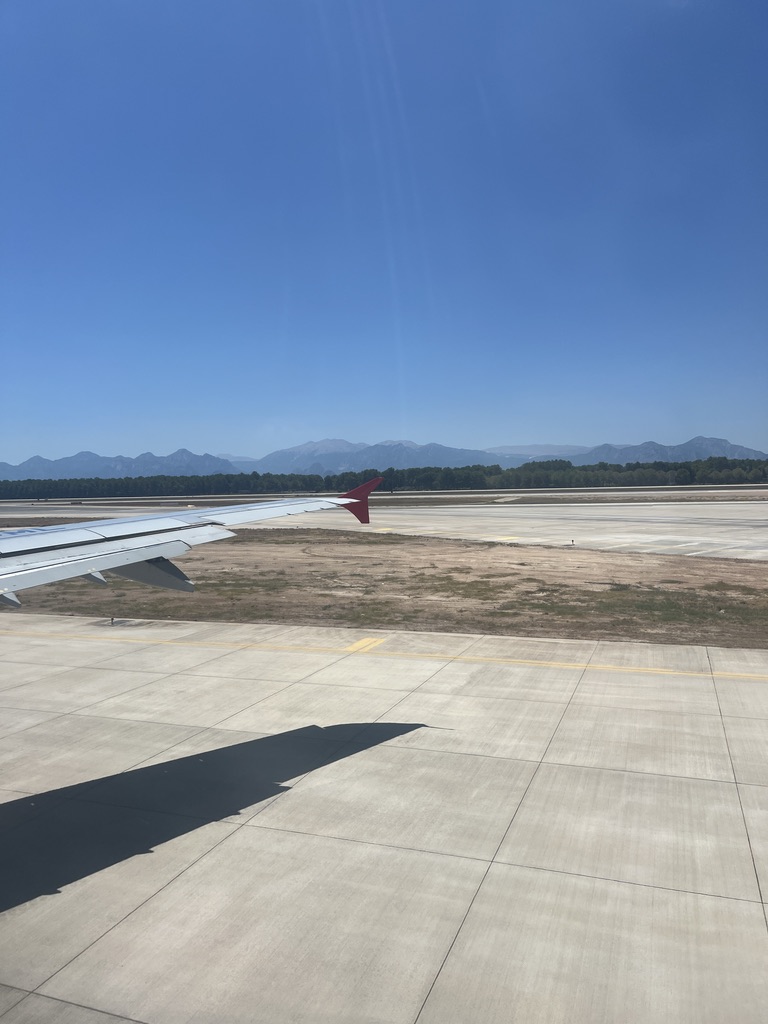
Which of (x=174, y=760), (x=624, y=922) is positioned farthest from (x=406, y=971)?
(x=174, y=760)

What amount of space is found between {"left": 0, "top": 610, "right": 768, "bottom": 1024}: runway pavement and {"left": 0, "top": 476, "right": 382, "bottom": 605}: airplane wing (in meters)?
3.21

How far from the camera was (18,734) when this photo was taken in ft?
41.3

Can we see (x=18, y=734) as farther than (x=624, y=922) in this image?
Yes

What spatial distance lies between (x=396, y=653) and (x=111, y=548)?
379 inches

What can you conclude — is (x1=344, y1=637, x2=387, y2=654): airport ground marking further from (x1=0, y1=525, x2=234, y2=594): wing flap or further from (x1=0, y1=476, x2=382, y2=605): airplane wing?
(x1=0, y1=525, x2=234, y2=594): wing flap

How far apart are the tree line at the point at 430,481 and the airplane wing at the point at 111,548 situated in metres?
113

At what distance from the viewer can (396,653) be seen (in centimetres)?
1758

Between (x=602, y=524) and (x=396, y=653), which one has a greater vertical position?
(x=602, y=524)

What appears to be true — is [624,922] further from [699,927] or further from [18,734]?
[18,734]

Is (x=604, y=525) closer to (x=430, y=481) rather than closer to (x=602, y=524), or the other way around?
(x=602, y=524)

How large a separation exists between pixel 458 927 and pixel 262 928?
1.89 m

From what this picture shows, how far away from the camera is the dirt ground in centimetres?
2056

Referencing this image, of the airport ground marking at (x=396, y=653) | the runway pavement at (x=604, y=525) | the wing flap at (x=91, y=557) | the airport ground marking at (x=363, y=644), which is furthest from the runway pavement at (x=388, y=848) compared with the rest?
the runway pavement at (x=604, y=525)

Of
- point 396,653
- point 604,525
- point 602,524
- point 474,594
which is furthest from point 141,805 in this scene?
point 602,524
